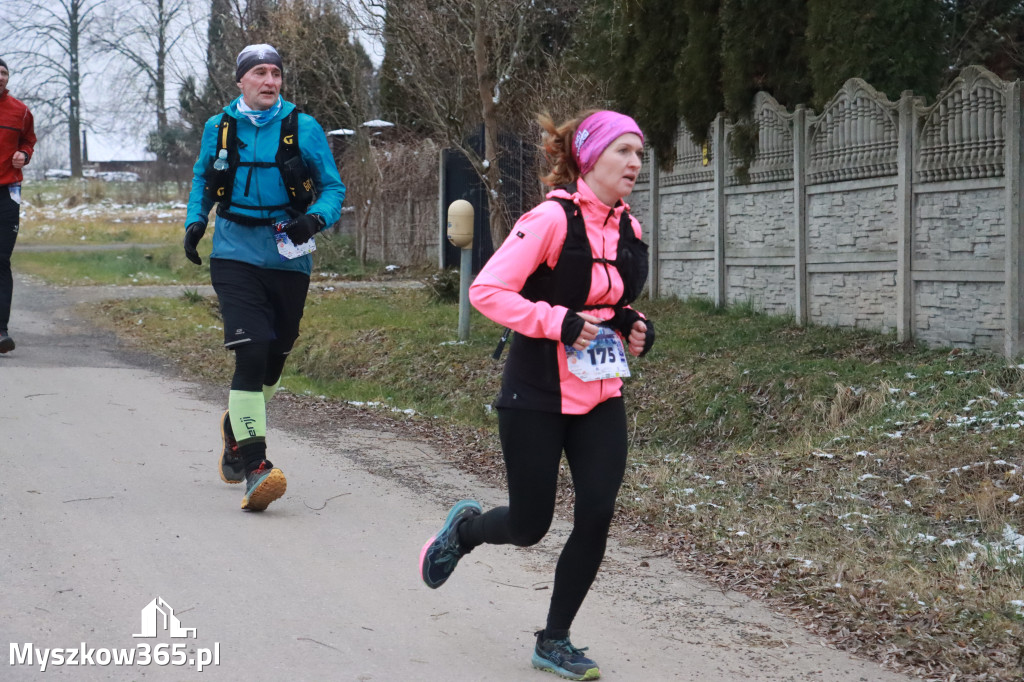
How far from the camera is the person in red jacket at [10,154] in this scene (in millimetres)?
9836

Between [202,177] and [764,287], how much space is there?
25.5 feet

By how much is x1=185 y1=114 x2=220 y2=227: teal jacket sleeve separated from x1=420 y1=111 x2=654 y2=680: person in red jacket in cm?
262

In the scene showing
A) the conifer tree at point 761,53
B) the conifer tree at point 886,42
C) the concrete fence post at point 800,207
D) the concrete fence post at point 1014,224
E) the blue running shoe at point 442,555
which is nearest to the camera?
the blue running shoe at point 442,555

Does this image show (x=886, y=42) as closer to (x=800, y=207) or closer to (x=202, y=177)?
(x=800, y=207)

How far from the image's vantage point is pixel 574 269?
402 cm

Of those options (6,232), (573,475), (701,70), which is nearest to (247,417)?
(573,475)

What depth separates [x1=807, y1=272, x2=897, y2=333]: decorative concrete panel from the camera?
1067 centimetres

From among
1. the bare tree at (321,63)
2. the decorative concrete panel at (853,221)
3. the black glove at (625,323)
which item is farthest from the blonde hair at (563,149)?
the bare tree at (321,63)

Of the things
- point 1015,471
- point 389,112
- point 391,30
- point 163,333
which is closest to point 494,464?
point 1015,471

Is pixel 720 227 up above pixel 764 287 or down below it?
above

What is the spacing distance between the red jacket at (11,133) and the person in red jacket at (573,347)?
7.15 metres

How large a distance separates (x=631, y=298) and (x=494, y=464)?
3825 mm

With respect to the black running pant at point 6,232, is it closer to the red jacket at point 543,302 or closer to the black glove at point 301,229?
the black glove at point 301,229
